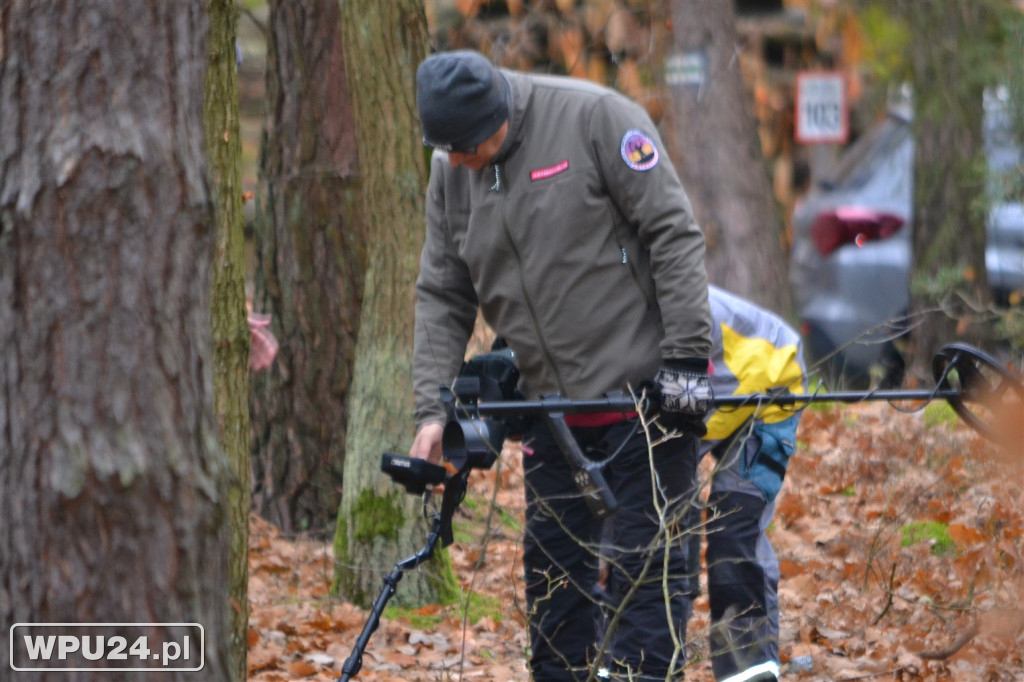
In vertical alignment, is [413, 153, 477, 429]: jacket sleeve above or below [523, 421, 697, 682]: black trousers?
above

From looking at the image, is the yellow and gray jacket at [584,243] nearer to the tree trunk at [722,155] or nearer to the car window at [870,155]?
the tree trunk at [722,155]

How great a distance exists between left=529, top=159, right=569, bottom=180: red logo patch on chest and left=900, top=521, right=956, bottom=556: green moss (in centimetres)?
291

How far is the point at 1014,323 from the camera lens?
7.23 meters

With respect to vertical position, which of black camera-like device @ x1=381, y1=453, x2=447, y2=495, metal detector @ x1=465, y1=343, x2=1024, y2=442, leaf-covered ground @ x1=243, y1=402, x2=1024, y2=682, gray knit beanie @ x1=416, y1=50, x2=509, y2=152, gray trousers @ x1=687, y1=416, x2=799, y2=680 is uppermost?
gray knit beanie @ x1=416, y1=50, x2=509, y2=152

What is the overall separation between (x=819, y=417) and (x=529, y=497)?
171 inches

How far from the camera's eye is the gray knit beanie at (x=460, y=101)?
3779 mm

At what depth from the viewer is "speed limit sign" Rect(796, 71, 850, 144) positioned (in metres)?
12.0

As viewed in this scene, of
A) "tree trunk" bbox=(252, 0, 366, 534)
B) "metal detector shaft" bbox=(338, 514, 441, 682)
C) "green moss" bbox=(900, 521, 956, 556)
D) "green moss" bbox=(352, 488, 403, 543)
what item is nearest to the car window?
"green moss" bbox=(900, 521, 956, 556)

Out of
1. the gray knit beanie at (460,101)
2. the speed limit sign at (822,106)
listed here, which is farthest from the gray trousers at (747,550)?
the speed limit sign at (822,106)

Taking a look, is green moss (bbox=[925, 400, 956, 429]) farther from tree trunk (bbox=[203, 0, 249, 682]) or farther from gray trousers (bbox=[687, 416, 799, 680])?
tree trunk (bbox=[203, 0, 249, 682])

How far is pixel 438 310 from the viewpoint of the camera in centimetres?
428

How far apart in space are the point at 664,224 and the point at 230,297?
4.35 ft

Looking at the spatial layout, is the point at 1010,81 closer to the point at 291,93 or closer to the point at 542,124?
the point at 291,93

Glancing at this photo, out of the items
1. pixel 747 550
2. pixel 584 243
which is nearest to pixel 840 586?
pixel 747 550
